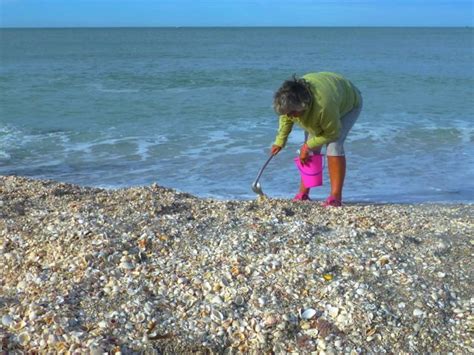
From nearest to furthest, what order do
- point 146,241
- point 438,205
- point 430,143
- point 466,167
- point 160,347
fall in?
point 160,347
point 146,241
point 438,205
point 466,167
point 430,143

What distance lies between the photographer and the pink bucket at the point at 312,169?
6.04m

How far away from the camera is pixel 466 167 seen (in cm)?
896

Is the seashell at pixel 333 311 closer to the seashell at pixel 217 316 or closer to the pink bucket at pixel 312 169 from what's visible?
the seashell at pixel 217 316

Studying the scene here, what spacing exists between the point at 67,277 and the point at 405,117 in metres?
10.9

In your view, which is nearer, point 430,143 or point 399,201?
point 399,201

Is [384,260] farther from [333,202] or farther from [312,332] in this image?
[333,202]

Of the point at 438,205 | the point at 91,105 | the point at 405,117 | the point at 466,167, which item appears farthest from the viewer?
the point at 91,105

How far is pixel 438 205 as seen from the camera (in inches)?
273

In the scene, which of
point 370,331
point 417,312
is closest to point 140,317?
point 370,331

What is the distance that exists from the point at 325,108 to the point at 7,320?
115 inches

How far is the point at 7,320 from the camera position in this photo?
11.2 ft

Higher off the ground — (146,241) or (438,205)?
(146,241)

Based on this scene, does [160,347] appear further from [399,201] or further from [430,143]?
[430,143]

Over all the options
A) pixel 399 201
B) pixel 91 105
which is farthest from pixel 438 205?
pixel 91 105
